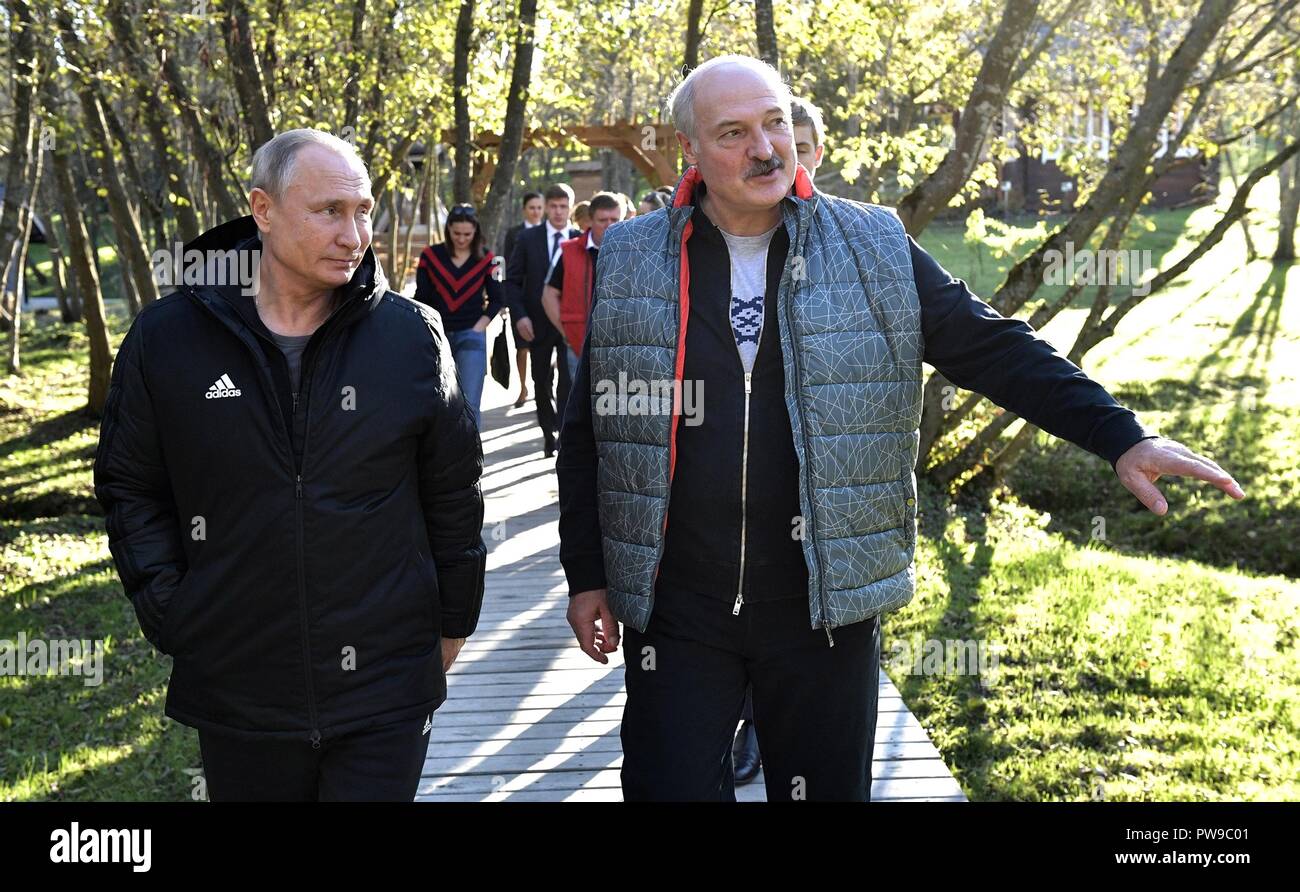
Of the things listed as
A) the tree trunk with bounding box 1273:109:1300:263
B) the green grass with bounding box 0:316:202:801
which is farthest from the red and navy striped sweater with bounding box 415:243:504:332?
the tree trunk with bounding box 1273:109:1300:263

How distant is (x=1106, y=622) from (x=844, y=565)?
5.81m

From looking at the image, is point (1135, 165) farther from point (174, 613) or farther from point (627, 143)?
point (627, 143)

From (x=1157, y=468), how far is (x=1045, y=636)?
5487 millimetres

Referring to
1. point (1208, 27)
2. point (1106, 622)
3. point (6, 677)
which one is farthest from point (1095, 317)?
point (6, 677)

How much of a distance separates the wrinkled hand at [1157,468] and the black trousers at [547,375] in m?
8.65

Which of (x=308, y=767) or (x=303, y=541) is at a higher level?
(x=303, y=541)

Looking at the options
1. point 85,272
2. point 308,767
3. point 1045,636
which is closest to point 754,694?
point 308,767

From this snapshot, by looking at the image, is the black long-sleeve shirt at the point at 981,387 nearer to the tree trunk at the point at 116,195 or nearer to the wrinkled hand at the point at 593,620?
the wrinkled hand at the point at 593,620

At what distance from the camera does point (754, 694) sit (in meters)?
3.48

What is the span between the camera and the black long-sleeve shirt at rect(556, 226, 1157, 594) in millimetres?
3141

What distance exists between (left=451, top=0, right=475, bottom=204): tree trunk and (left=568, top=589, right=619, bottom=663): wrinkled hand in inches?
426

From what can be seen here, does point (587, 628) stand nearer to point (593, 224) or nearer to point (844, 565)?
point (844, 565)

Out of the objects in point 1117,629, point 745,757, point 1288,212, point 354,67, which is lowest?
point 1288,212

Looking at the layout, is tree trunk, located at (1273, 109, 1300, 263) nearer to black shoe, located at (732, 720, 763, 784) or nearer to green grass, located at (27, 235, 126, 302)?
green grass, located at (27, 235, 126, 302)
